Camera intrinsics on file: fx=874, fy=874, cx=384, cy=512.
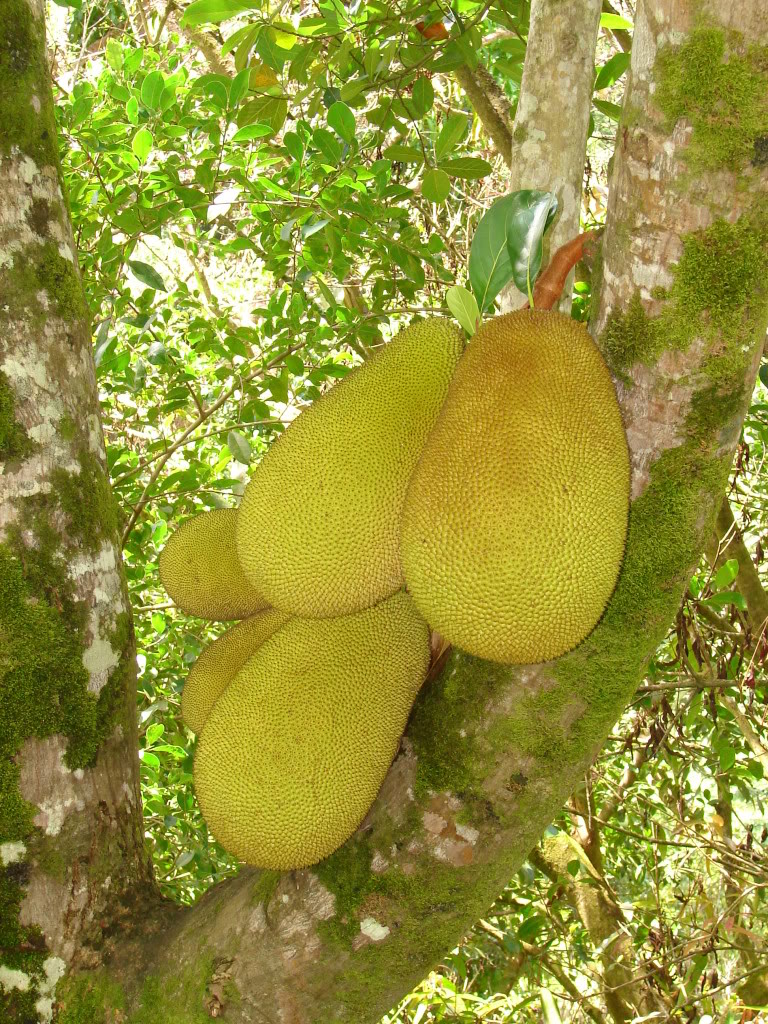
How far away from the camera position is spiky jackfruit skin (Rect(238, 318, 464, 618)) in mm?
970

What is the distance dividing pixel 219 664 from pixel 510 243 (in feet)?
2.28

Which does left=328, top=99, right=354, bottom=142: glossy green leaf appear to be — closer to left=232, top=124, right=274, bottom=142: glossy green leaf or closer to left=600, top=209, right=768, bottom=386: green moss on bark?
left=232, top=124, right=274, bottom=142: glossy green leaf

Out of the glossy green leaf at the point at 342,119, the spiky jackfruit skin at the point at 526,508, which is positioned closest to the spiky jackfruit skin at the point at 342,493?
the spiky jackfruit skin at the point at 526,508

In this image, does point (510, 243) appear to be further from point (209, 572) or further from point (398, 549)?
point (209, 572)

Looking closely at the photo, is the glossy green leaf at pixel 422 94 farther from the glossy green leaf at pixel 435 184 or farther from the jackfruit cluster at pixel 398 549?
the jackfruit cluster at pixel 398 549

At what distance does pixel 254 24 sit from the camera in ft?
5.29

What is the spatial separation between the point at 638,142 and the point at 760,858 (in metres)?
2.58

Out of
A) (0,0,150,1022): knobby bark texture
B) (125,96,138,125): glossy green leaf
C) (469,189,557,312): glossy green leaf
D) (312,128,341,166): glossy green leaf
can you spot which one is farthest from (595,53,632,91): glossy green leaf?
(0,0,150,1022): knobby bark texture

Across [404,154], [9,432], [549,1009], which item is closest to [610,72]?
[404,154]

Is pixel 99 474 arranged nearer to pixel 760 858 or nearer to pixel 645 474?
pixel 645 474

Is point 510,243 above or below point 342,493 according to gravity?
above

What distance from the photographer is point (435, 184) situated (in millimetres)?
1757

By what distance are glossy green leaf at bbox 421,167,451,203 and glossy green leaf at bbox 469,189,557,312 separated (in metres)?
0.79

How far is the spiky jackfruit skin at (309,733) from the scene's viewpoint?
3.06ft
